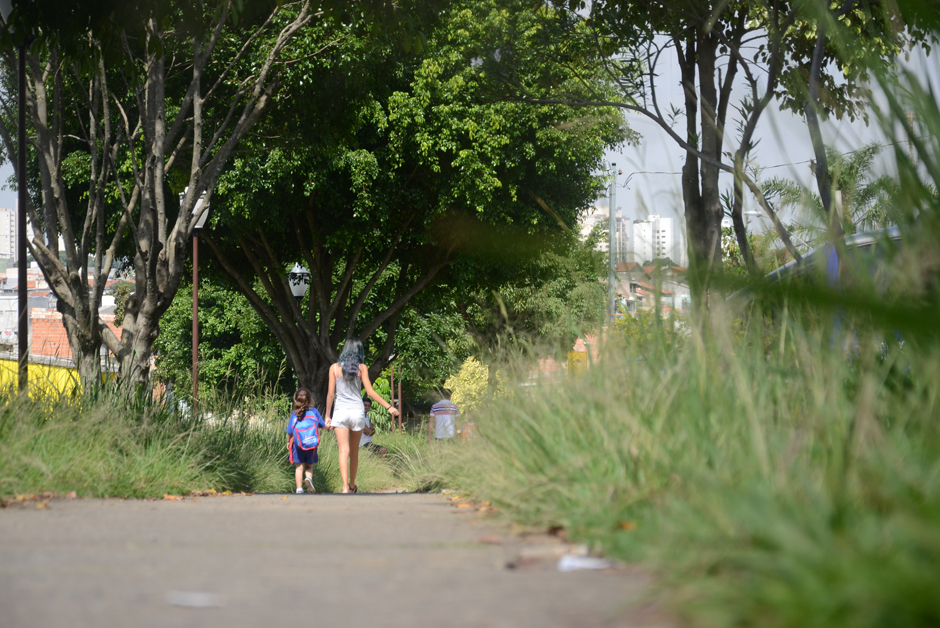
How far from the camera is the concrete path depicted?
237 centimetres

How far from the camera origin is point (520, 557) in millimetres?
3051

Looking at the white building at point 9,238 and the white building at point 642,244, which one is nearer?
the white building at point 642,244

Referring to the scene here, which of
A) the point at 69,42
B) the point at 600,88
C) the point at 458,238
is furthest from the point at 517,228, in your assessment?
the point at 69,42

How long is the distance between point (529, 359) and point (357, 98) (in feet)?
31.2

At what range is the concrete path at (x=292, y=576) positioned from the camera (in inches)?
93.4

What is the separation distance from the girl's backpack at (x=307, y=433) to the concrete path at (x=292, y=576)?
5.11 m

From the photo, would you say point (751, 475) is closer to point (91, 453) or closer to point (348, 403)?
point (91, 453)

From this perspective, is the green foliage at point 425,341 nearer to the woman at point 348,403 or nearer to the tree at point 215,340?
the tree at point 215,340

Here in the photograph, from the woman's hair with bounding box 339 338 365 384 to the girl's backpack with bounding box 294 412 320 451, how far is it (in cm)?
87

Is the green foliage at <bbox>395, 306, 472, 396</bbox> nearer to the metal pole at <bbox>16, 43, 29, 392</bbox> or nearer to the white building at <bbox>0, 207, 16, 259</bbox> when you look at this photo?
the white building at <bbox>0, 207, 16, 259</bbox>

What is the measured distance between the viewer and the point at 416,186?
19.2 meters

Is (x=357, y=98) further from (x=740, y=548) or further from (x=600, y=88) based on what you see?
(x=740, y=548)

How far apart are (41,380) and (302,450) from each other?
307 centimetres

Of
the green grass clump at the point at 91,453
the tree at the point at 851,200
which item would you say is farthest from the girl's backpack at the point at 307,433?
the tree at the point at 851,200
